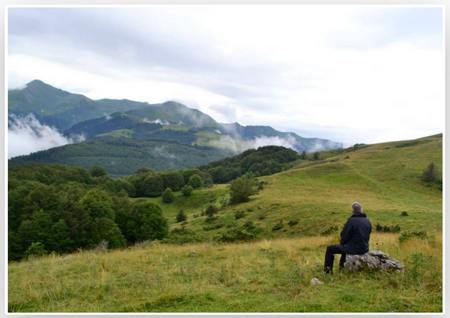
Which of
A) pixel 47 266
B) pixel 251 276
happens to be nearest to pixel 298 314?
pixel 251 276

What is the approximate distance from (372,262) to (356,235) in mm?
859

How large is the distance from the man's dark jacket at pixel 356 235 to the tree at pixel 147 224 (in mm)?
49641

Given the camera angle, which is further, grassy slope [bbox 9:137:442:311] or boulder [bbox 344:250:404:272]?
boulder [bbox 344:250:404:272]

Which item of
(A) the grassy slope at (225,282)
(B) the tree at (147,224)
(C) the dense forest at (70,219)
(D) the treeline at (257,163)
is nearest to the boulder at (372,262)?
(A) the grassy slope at (225,282)

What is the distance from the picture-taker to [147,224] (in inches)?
2367

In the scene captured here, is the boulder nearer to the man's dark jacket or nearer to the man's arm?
the man's dark jacket

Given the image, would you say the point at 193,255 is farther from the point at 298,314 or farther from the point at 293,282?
the point at 298,314

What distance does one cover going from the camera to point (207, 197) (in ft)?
360

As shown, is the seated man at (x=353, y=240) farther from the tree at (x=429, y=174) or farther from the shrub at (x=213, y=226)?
the tree at (x=429, y=174)

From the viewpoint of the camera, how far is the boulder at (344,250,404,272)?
11.6 metres

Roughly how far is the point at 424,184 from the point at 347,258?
69569 mm

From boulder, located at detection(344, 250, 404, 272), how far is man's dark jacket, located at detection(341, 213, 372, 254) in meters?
0.21

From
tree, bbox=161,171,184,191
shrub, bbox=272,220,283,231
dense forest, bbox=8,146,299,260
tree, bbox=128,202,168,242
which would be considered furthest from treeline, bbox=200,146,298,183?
shrub, bbox=272,220,283,231

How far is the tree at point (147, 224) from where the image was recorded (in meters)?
59.9
